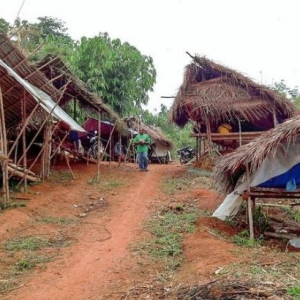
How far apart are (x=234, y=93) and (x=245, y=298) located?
1139cm

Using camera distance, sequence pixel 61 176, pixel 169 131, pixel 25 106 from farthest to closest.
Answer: pixel 169 131, pixel 61 176, pixel 25 106

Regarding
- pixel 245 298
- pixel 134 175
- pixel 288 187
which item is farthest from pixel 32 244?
pixel 134 175

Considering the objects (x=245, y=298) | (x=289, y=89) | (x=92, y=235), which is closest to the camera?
(x=245, y=298)

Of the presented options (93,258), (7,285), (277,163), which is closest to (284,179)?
(277,163)

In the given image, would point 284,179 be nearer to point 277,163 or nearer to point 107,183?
point 277,163

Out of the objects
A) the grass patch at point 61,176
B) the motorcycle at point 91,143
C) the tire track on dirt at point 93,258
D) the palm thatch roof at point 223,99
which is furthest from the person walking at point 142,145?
the tire track on dirt at point 93,258

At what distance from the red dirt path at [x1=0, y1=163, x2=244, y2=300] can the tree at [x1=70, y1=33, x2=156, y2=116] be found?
9799mm

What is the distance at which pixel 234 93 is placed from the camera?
14898 millimetres

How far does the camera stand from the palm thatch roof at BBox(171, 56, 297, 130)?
47.6 feet

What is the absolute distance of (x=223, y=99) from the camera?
48.1 ft

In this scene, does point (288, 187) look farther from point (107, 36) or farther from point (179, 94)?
point (107, 36)

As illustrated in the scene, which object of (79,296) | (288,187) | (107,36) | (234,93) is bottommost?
(79,296)

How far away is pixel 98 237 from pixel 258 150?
3.03 meters

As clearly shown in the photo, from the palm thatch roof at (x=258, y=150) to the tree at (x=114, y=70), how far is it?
46.9 feet
